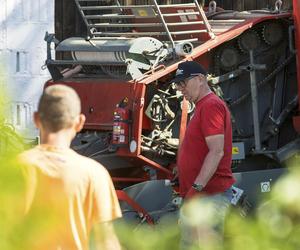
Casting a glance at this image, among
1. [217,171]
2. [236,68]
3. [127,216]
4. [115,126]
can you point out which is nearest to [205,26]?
[236,68]

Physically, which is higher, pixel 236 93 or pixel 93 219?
pixel 236 93

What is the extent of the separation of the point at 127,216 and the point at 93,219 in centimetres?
363

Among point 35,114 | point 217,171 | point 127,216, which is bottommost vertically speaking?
point 127,216

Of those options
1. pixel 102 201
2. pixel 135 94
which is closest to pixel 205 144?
pixel 135 94

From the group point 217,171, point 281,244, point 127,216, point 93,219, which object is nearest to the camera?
point 281,244

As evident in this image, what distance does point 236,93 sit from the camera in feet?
27.7

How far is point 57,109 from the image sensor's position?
12.7ft

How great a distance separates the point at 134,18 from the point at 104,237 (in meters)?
5.25

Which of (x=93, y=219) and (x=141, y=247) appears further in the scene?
(x=93, y=219)

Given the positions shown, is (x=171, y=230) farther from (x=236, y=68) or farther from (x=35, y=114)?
(x=236, y=68)

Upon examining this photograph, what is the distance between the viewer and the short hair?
3.87 meters

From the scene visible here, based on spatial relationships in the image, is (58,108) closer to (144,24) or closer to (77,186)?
(77,186)

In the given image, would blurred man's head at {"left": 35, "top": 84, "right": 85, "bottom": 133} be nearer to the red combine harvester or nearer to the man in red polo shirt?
the man in red polo shirt

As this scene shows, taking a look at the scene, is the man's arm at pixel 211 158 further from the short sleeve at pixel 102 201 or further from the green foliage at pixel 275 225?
the green foliage at pixel 275 225
